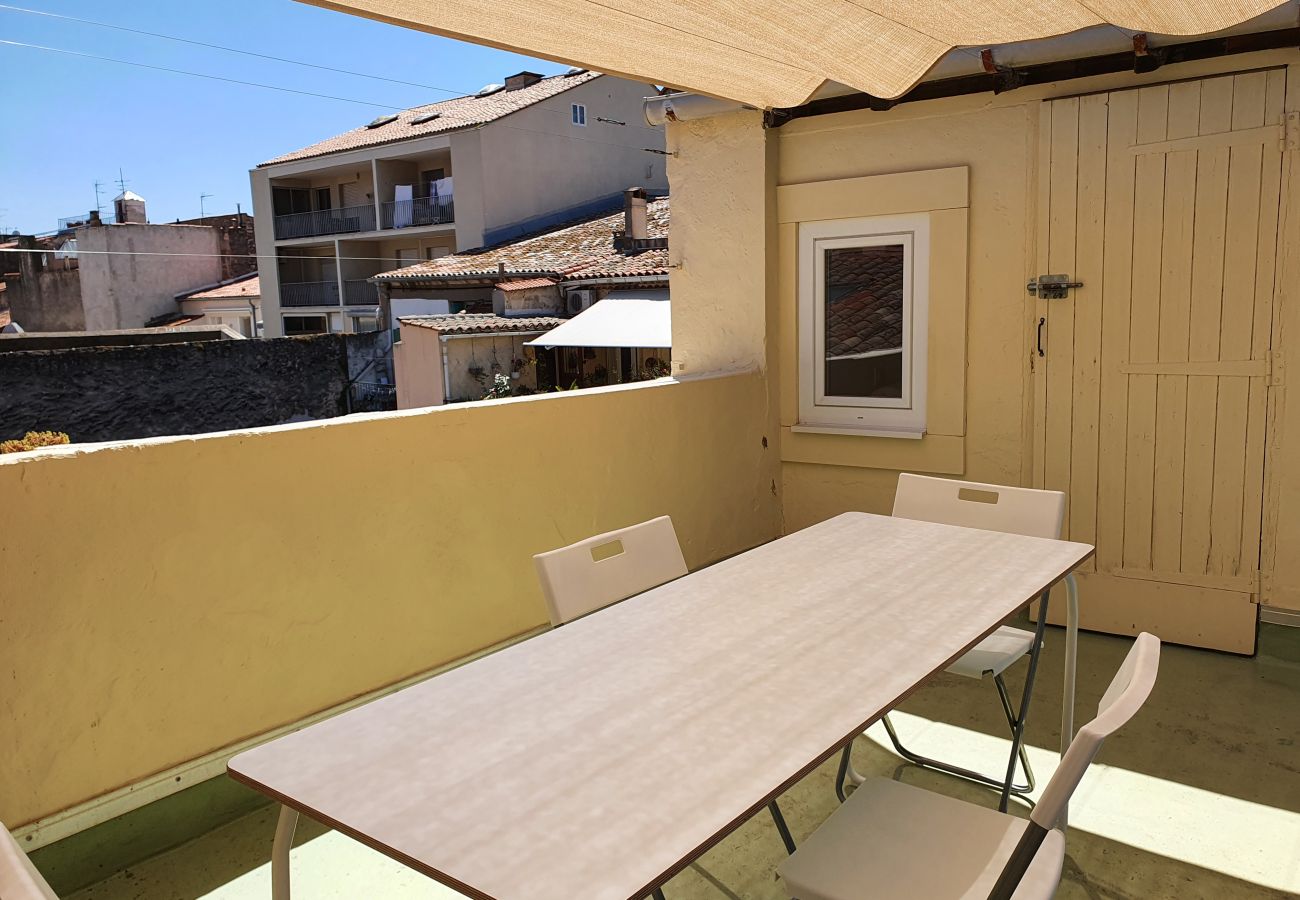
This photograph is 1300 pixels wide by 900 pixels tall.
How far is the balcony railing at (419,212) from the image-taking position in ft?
82.7

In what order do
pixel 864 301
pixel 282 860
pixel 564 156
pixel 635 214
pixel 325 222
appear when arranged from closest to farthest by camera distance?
1. pixel 282 860
2. pixel 864 301
3. pixel 635 214
4. pixel 564 156
5. pixel 325 222

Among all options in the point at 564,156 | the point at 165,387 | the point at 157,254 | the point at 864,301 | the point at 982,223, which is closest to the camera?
the point at 982,223

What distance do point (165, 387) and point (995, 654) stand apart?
10454mm

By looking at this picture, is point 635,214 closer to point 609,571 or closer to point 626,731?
point 609,571

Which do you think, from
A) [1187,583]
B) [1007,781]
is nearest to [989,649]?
[1007,781]

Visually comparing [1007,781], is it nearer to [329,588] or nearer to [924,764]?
[924,764]

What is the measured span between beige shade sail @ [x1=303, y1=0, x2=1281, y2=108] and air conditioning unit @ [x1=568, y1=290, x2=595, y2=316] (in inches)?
588

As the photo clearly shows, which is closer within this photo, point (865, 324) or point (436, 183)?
point (865, 324)

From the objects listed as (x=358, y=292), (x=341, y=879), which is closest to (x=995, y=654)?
(x=341, y=879)

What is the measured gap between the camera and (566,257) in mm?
20609

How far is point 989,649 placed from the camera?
3.02 metres

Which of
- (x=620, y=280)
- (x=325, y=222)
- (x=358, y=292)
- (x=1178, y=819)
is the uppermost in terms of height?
(x=325, y=222)

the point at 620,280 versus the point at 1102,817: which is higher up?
the point at 620,280

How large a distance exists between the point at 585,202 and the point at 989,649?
2433 cm
